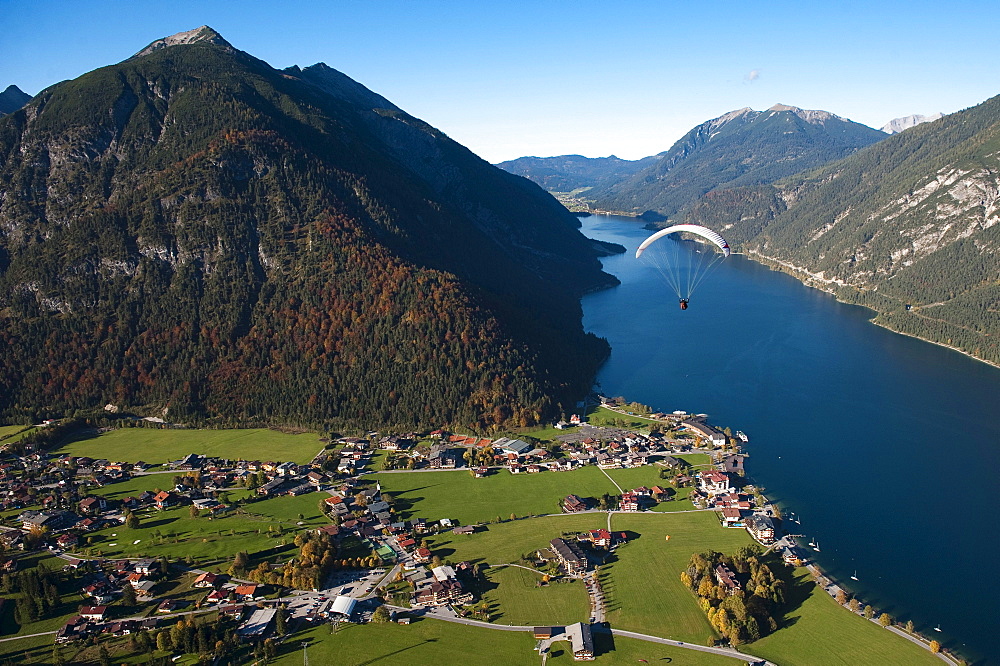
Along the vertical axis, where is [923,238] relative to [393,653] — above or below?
above

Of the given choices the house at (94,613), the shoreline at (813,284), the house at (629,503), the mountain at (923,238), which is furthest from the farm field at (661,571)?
the mountain at (923,238)

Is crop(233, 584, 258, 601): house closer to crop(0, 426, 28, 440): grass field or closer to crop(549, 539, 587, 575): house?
crop(549, 539, 587, 575): house

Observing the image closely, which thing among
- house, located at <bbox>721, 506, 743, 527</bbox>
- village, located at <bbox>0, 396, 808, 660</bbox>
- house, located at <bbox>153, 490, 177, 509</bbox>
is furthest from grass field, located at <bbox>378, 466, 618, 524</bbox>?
house, located at <bbox>153, 490, 177, 509</bbox>

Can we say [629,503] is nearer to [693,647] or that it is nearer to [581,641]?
[693,647]

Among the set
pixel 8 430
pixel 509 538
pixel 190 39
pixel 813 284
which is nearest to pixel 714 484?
pixel 509 538

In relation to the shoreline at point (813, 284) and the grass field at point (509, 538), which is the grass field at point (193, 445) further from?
the shoreline at point (813, 284)

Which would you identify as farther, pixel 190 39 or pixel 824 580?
pixel 190 39

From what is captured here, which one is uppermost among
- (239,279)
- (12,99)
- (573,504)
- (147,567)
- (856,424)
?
(12,99)
